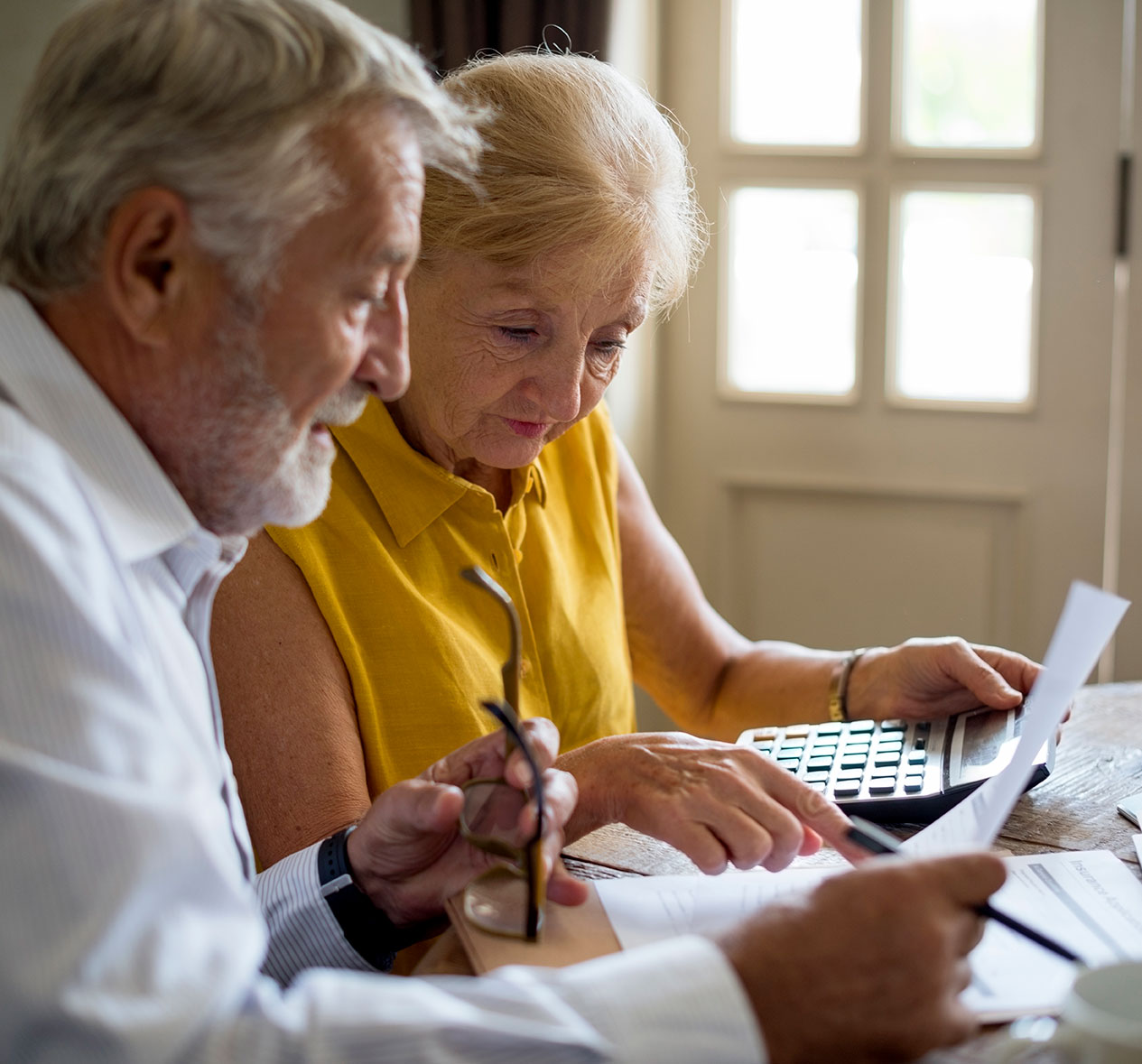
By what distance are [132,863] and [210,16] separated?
513 millimetres

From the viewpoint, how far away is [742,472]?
287cm

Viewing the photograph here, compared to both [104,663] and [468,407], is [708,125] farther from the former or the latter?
[104,663]

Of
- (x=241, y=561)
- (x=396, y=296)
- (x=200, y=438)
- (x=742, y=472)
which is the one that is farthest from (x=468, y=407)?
(x=742, y=472)

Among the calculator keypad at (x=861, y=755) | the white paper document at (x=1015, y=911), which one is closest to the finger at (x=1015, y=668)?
the calculator keypad at (x=861, y=755)

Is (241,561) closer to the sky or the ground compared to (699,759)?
closer to the sky

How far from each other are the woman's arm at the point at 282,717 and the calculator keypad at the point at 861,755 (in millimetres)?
405

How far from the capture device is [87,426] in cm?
79

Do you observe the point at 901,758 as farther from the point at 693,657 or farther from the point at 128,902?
the point at 128,902

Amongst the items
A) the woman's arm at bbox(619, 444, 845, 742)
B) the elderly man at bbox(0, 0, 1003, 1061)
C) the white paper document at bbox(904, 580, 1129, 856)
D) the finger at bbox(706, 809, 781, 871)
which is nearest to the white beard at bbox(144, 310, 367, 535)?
the elderly man at bbox(0, 0, 1003, 1061)

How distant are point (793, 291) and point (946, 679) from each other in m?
1.63

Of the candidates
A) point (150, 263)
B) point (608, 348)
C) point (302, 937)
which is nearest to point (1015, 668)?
point (608, 348)

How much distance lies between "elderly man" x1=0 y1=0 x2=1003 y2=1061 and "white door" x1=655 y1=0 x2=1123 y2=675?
77.2 inches

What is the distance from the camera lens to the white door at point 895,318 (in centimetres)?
260

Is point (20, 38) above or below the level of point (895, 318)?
above
